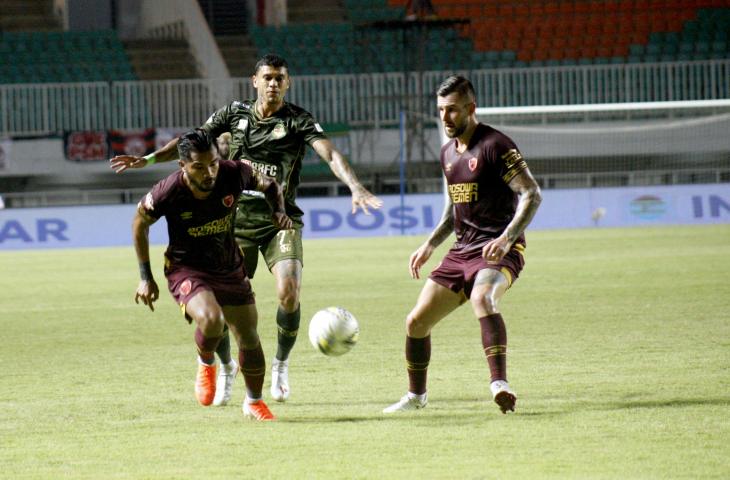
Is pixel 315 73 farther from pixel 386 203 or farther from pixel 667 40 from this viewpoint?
pixel 667 40

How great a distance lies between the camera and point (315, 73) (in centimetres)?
3419

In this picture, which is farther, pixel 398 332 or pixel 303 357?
pixel 398 332

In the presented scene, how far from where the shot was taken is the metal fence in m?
32.4

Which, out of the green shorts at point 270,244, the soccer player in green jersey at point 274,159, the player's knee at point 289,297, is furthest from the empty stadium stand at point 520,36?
the player's knee at point 289,297

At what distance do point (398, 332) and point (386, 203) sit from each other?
1833 cm

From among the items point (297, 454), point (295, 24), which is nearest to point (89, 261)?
point (295, 24)

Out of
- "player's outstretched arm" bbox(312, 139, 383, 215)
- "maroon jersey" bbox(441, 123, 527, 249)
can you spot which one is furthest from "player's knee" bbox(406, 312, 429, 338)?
"player's outstretched arm" bbox(312, 139, 383, 215)

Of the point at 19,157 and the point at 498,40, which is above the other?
the point at 498,40

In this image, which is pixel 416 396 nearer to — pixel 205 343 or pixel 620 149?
pixel 205 343

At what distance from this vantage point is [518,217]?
22.3 ft

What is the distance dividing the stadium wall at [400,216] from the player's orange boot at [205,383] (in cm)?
2129

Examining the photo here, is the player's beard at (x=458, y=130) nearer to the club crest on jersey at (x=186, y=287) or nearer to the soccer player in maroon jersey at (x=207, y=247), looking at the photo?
the soccer player in maroon jersey at (x=207, y=247)

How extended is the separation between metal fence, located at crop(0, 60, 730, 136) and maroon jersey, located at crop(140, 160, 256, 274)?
25221 mm

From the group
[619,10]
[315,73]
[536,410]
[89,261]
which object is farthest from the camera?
[619,10]
